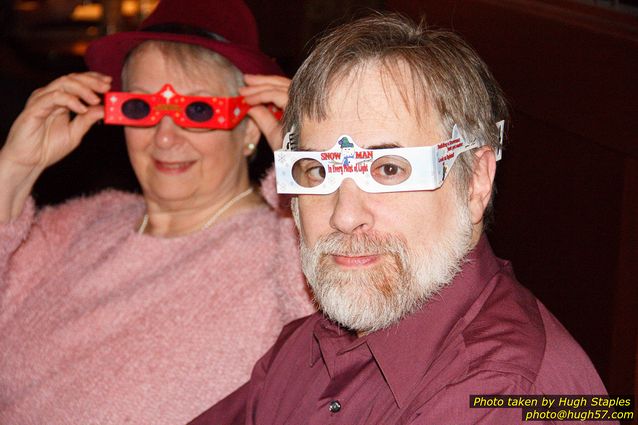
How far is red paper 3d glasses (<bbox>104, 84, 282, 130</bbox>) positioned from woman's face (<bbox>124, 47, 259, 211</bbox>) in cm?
4

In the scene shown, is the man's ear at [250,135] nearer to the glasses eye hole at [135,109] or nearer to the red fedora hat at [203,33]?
the red fedora hat at [203,33]

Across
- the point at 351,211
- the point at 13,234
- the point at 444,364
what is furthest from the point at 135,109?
the point at 444,364

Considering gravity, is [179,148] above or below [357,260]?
below

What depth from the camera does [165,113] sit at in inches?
117

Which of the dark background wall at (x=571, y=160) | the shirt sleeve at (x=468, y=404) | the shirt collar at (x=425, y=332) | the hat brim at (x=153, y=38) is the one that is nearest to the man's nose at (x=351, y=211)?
the shirt collar at (x=425, y=332)

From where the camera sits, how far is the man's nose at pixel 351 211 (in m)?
2.03

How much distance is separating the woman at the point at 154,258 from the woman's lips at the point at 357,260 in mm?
741

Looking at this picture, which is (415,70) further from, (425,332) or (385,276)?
(425,332)

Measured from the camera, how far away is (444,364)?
6.20 feet

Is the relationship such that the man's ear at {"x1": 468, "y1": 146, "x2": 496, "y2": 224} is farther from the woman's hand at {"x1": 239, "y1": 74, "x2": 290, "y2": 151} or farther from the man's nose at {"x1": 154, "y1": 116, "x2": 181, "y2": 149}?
the man's nose at {"x1": 154, "y1": 116, "x2": 181, "y2": 149}

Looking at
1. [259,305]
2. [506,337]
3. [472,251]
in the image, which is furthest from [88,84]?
[506,337]

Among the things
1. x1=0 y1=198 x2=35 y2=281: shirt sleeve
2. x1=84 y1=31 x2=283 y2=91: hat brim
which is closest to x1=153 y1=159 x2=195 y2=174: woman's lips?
x1=84 y1=31 x2=283 y2=91: hat brim

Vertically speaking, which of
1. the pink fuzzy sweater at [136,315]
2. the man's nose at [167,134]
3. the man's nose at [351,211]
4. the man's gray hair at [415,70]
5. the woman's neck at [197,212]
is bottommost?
the pink fuzzy sweater at [136,315]

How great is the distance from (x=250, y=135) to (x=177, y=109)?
310 millimetres
